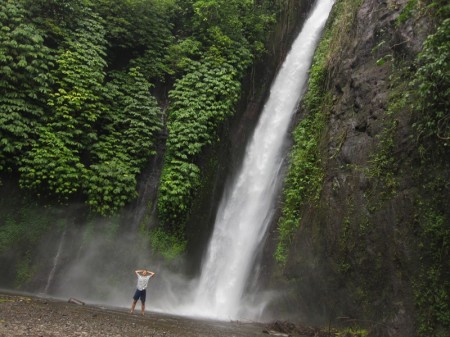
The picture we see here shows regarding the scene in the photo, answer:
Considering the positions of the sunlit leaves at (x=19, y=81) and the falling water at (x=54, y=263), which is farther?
the falling water at (x=54, y=263)

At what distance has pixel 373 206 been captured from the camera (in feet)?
29.2

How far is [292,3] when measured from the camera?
1864 cm

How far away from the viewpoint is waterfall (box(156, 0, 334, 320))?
39.0 feet

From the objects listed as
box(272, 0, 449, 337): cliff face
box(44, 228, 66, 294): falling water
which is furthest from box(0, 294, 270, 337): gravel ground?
box(44, 228, 66, 294): falling water

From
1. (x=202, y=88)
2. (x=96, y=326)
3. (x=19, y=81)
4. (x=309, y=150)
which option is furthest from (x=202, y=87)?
(x=96, y=326)

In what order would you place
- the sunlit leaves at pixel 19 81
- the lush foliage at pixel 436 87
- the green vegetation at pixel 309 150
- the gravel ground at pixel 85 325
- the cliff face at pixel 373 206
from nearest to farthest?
the gravel ground at pixel 85 325
the lush foliage at pixel 436 87
the cliff face at pixel 373 206
the green vegetation at pixel 309 150
the sunlit leaves at pixel 19 81

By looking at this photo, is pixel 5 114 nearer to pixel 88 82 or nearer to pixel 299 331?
pixel 88 82

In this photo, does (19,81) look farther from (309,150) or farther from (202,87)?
(309,150)

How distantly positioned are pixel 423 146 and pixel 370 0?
591 centimetres

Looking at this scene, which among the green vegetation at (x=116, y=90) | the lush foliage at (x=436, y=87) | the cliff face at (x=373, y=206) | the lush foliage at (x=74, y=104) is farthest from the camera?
the green vegetation at (x=116, y=90)

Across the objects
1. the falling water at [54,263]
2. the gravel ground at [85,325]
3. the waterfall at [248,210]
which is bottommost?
the gravel ground at [85,325]

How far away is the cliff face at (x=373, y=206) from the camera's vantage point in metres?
7.88

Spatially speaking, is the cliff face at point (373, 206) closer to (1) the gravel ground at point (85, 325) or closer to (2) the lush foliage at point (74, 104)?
(1) the gravel ground at point (85, 325)

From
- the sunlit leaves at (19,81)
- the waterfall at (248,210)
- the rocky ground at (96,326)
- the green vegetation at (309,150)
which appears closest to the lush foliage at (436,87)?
the green vegetation at (309,150)
